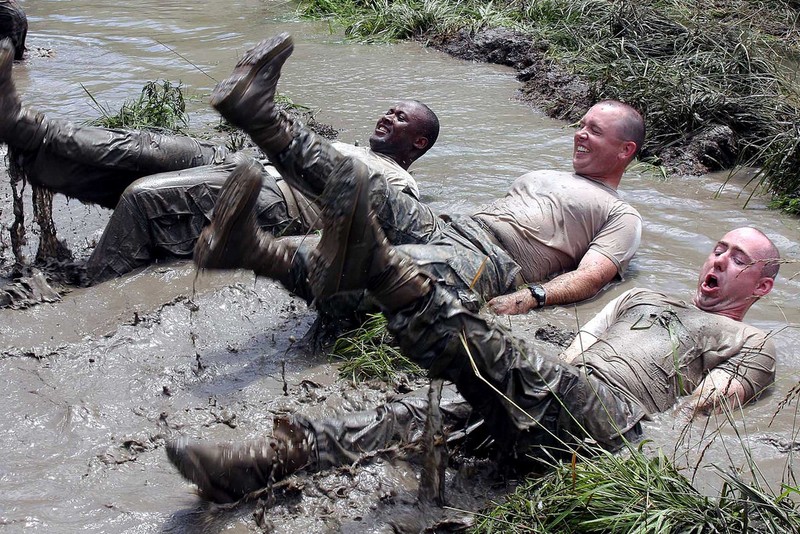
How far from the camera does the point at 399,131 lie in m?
6.30

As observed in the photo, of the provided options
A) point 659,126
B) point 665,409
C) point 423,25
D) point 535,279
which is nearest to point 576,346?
point 665,409

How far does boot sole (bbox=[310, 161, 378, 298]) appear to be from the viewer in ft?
10.6

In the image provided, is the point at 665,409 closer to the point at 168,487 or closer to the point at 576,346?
the point at 576,346

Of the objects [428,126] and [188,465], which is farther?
[428,126]

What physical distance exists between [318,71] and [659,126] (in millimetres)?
4003

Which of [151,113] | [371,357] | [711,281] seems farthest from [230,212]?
[151,113]

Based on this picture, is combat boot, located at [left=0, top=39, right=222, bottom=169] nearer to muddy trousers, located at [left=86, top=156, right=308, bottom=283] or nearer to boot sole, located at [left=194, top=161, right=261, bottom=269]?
muddy trousers, located at [left=86, top=156, right=308, bottom=283]

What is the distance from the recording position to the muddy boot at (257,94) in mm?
4242

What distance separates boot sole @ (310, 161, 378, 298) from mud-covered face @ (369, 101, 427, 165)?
10.1 ft

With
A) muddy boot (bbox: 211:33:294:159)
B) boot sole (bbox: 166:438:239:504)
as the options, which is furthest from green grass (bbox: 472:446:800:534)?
muddy boot (bbox: 211:33:294:159)

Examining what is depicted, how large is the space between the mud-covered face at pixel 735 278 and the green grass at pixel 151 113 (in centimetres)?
444

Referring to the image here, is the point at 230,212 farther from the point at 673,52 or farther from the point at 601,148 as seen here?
the point at 673,52

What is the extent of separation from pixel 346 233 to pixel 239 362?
1.62 metres

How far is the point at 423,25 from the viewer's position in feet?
37.8
